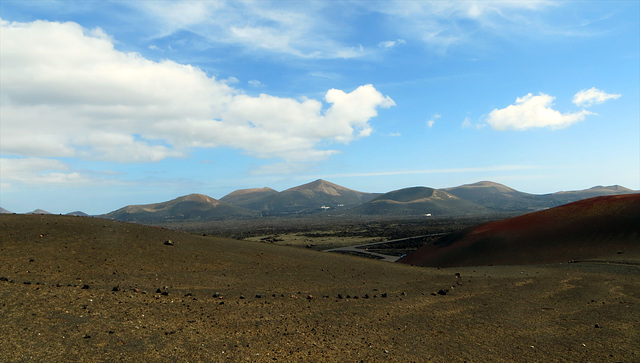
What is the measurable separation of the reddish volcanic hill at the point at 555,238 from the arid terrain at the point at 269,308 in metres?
15.4

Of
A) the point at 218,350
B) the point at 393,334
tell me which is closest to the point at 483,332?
the point at 393,334

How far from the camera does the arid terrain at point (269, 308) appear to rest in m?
10.8

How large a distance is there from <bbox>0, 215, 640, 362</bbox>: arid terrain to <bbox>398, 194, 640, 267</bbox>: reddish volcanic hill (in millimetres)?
15409

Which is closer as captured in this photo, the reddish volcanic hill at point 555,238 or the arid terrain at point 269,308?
the arid terrain at point 269,308

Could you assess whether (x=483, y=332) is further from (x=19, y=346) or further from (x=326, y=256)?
(x=326, y=256)

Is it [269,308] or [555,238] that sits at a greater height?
[269,308]

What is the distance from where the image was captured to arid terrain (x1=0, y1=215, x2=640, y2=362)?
10.8 m

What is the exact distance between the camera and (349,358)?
10.5 metres

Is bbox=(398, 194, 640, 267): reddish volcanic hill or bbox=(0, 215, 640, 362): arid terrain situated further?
bbox=(398, 194, 640, 267): reddish volcanic hill

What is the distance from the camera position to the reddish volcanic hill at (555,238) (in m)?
41.9

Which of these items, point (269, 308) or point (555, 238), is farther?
point (555, 238)

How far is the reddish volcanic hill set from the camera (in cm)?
4194

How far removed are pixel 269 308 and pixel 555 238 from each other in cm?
4666

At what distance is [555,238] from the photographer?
157ft
